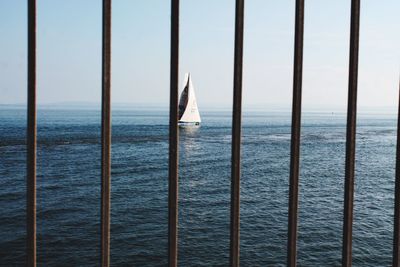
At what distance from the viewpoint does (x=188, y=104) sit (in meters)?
96.5

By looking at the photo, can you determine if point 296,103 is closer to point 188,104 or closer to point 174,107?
point 174,107

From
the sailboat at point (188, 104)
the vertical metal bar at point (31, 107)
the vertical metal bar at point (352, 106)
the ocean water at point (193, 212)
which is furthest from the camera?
the sailboat at point (188, 104)

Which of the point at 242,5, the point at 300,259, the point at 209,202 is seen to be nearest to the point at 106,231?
the point at 242,5

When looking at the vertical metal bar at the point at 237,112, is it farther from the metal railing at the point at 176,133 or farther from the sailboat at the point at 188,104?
the sailboat at the point at 188,104

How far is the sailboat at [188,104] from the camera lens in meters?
94.7

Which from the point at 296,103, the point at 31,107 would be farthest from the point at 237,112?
the point at 31,107

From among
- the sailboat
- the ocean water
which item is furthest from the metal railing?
the sailboat

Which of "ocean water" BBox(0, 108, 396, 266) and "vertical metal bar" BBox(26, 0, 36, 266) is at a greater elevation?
"vertical metal bar" BBox(26, 0, 36, 266)

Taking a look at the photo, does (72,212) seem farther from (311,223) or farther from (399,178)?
(399,178)

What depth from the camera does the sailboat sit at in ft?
311

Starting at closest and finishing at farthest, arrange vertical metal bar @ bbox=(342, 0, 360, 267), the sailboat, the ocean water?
vertical metal bar @ bbox=(342, 0, 360, 267) < the ocean water < the sailboat

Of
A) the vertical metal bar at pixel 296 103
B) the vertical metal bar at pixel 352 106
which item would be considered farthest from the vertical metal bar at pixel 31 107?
the vertical metal bar at pixel 352 106

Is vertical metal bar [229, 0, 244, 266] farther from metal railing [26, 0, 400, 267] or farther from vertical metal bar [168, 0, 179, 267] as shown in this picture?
vertical metal bar [168, 0, 179, 267]

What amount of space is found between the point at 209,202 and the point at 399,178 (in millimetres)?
25365
